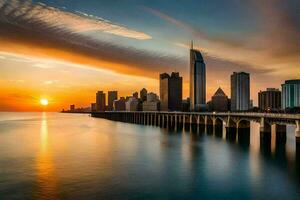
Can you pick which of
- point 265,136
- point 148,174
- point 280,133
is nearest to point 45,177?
point 148,174

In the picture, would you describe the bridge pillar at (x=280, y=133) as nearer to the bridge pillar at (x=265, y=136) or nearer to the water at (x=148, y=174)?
the bridge pillar at (x=265, y=136)

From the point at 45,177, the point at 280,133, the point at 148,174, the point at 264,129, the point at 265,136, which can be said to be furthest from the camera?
the point at 280,133

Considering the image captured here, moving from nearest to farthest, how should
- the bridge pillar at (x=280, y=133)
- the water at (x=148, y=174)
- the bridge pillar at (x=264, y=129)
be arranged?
the water at (x=148, y=174) < the bridge pillar at (x=280, y=133) < the bridge pillar at (x=264, y=129)

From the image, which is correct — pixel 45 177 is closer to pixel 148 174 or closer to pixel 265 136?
pixel 148 174

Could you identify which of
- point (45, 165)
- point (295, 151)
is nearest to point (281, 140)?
point (295, 151)

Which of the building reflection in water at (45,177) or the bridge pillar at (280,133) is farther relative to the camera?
the bridge pillar at (280,133)

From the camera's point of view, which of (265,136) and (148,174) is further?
(265,136)

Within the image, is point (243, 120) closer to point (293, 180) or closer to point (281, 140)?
point (281, 140)

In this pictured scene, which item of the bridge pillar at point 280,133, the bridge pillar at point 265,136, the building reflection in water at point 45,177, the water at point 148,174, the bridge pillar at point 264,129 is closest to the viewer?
the building reflection in water at point 45,177

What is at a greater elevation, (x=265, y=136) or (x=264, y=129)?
(x=264, y=129)

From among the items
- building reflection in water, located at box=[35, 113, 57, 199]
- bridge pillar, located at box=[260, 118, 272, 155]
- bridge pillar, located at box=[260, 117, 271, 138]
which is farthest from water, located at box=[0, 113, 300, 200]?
bridge pillar, located at box=[260, 117, 271, 138]

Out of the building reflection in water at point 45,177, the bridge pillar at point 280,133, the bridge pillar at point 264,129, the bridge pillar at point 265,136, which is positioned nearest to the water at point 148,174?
the building reflection in water at point 45,177

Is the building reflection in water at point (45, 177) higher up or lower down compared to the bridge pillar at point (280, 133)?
lower down

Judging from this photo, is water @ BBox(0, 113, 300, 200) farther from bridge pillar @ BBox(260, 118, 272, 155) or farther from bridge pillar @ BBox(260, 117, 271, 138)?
bridge pillar @ BBox(260, 117, 271, 138)
